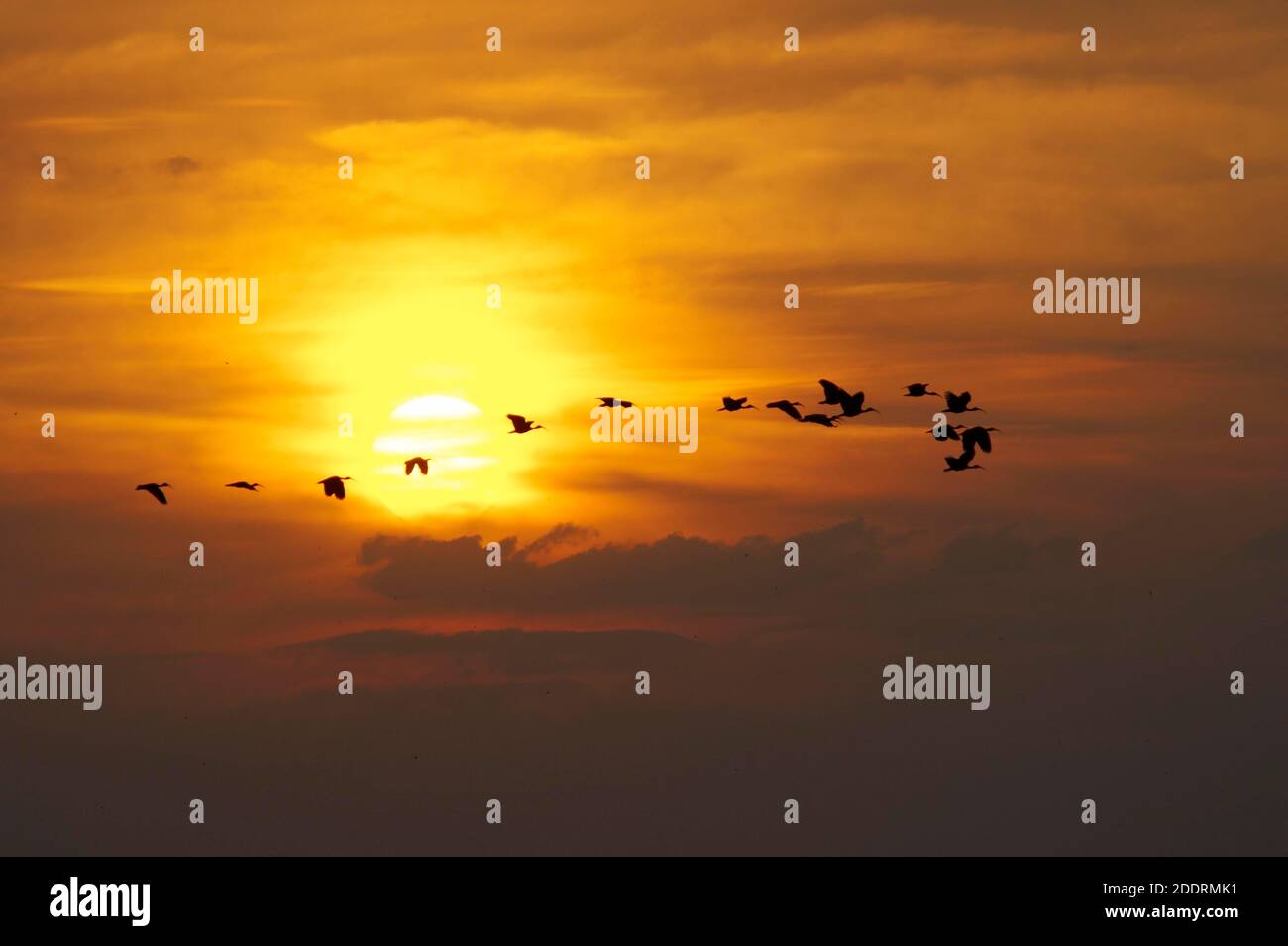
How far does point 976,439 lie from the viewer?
88.7 m

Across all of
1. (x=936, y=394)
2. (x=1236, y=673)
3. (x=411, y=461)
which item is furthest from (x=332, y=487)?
(x=1236, y=673)

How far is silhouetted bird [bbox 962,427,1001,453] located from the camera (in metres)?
87.9

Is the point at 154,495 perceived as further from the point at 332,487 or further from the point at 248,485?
the point at 332,487

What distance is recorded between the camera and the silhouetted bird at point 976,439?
8794 cm

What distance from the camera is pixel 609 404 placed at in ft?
305

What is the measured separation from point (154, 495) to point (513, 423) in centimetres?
1933

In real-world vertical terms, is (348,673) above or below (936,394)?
below

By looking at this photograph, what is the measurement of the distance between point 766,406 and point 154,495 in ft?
105

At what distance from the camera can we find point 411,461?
90.8 meters
